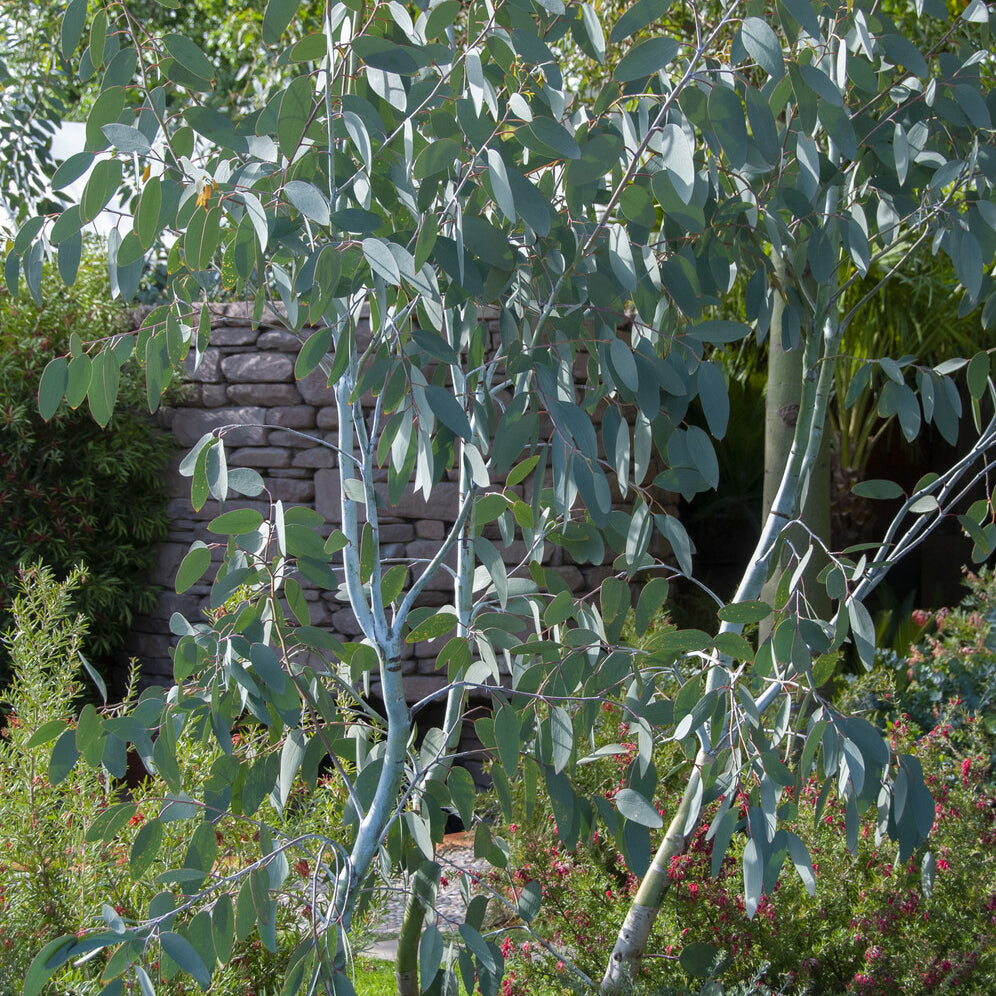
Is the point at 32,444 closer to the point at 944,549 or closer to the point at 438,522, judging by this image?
the point at 438,522

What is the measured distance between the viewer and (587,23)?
1138 mm

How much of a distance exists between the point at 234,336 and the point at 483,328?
143 inches

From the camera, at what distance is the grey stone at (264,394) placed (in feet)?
15.3

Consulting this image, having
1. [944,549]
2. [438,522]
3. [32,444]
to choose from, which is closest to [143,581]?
[32,444]

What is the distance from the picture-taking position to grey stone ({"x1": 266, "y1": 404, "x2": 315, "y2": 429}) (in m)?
4.63

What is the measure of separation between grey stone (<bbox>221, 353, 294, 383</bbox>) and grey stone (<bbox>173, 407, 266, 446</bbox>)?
0.16m

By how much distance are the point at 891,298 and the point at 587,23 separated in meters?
5.25

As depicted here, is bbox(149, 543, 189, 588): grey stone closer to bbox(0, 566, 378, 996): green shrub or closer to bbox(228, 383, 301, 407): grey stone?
bbox(228, 383, 301, 407): grey stone

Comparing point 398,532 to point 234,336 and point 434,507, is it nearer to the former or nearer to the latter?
point 434,507

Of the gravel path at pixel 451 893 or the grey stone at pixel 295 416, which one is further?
the grey stone at pixel 295 416

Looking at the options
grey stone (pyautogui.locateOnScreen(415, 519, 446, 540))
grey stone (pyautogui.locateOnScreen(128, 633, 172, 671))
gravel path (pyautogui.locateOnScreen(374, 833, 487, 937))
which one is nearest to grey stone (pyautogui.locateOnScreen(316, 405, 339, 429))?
grey stone (pyautogui.locateOnScreen(415, 519, 446, 540))

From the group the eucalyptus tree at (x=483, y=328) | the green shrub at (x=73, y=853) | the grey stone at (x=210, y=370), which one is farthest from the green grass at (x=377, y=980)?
the grey stone at (x=210, y=370)

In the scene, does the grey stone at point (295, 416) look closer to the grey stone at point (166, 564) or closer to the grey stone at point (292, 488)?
the grey stone at point (292, 488)

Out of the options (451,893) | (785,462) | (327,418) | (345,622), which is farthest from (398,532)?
(785,462)
